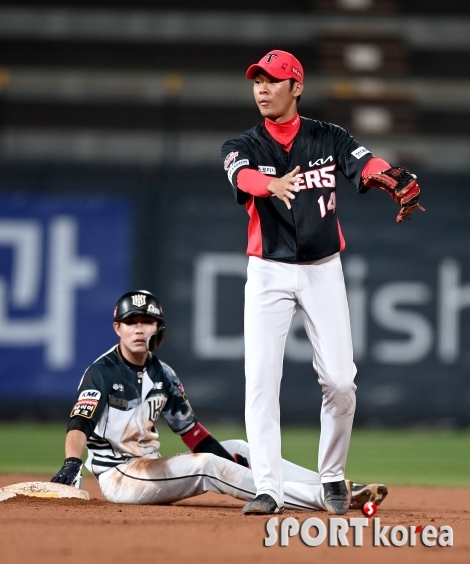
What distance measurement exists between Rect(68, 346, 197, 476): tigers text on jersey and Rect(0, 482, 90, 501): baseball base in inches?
12.0

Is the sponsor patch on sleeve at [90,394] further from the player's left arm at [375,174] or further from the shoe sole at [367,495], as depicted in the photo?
the player's left arm at [375,174]

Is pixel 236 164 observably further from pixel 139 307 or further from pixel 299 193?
pixel 139 307

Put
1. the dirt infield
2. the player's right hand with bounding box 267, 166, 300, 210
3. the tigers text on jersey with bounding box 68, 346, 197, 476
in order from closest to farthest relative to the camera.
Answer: the dirt infield
the player's right hand with bounding box 267, 166, 300, 210
the tigers text on jersey with bounding box 68, 346, 197, 476

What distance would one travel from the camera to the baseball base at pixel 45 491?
5102mm

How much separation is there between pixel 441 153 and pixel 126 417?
985 centimetres

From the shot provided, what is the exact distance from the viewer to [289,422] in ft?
35.7

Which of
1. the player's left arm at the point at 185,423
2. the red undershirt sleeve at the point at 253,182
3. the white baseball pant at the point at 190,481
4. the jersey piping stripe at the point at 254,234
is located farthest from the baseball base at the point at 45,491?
the red undershirt sleeve at the point at 253,182

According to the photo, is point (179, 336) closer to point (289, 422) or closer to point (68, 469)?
point (289, 422)

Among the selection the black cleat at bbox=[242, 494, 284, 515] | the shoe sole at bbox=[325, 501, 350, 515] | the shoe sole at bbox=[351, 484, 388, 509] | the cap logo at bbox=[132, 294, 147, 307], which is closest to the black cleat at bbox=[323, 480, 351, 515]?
the shoe sole at bbox=[325, 501, 350, 515]

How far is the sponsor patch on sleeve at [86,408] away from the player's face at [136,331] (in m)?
0.36

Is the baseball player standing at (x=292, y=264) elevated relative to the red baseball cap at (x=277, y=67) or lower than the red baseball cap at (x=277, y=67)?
lower

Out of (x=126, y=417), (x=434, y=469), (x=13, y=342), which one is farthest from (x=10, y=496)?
(x=13, y=342)

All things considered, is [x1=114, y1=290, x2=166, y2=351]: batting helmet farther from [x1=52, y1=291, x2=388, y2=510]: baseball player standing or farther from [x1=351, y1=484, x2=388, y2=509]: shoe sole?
[x1=351, y1=484, x2=388, y2=509]: shoe sole

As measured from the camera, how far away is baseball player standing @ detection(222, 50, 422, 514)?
187 inches
